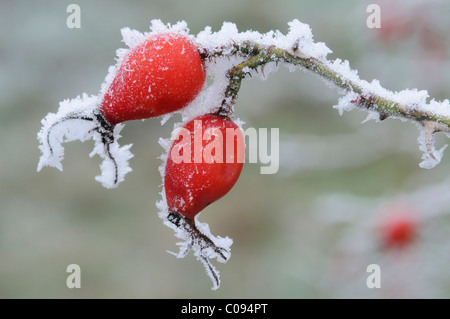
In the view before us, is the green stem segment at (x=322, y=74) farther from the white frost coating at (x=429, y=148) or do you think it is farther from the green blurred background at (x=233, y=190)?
the green blurred background at (x=233, y=190)

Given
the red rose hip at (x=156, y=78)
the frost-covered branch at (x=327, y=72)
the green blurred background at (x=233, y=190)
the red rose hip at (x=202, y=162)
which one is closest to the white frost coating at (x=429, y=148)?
the frost-covered branch at (x=327, y=72)

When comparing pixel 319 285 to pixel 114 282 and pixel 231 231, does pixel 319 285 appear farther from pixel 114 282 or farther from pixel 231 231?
pixel 114 282

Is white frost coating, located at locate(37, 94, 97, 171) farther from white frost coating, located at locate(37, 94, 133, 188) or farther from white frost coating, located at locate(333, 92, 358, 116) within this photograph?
white frost coating, located at locate(333, 92, 358, 116)

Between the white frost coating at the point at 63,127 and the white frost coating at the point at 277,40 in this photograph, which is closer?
the white frost coating at the point at 277,40

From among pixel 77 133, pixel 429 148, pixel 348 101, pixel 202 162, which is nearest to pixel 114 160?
pixel 77 133

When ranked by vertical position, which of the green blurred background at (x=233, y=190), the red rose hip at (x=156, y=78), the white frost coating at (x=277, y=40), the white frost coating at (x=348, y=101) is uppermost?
the green blurred background at (x=233, y=190)

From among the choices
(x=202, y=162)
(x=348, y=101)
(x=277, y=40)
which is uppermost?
(x=277, y=40)

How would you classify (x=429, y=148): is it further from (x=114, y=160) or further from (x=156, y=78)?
(x=114, y=160)
